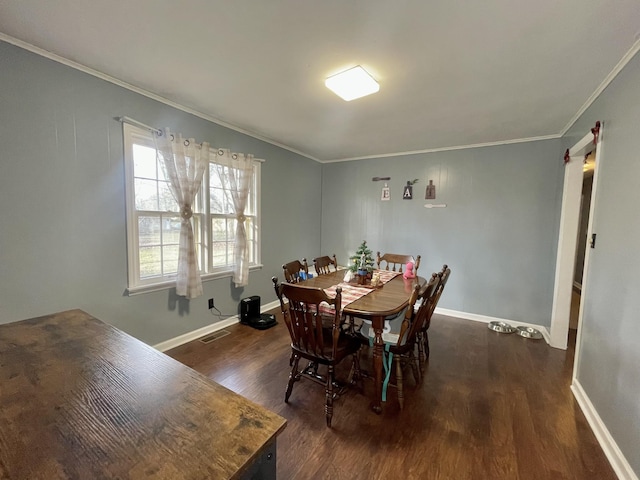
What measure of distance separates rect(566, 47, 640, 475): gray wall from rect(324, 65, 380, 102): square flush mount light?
5.09ft

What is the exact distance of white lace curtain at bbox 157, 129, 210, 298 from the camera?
2.56 m

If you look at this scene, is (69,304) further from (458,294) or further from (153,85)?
(458,294)

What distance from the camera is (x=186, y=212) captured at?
2662 mm

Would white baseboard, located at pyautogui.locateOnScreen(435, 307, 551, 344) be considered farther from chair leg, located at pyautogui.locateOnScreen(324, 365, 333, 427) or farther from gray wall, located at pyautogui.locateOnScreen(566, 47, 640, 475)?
chair leg, located at pyautogui.locateOnScreen(324, 365, 333, 427)

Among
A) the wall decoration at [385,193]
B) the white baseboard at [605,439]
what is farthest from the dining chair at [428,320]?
the wall decoration at [385,193]

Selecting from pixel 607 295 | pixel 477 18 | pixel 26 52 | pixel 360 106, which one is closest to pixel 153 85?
pixel 26 52

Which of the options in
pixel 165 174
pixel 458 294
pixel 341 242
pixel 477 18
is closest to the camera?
pixel 477 18

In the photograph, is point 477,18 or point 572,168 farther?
point 572,168

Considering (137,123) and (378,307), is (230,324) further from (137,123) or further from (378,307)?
(137,123)

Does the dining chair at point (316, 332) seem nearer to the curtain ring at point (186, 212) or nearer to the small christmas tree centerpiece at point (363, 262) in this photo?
the small christmas tree centerpiece at point (363, 262)

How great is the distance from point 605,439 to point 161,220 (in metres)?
3.62

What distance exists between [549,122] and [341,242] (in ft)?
10.1

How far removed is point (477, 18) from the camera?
1.43 m

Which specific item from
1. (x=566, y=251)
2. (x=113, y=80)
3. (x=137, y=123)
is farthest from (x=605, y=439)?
(x=113, y=80)
